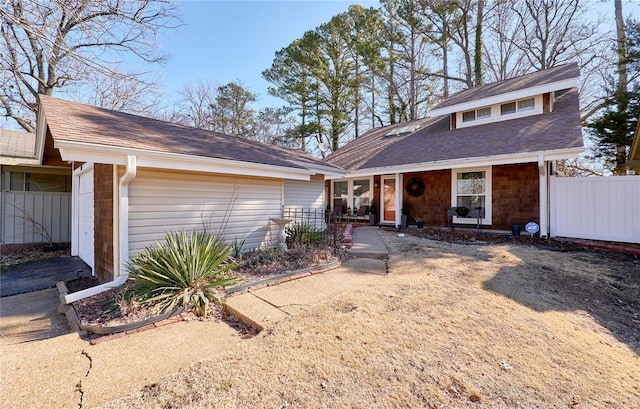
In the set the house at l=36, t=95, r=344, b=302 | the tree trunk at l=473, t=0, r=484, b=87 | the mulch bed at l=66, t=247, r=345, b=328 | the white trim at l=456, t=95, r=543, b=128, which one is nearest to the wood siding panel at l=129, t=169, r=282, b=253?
the house at l=36, t=95, r=344, b=302

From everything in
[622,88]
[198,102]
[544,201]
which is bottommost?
[544,201]

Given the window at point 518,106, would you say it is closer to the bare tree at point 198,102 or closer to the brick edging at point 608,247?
the brick edging at point 608,247

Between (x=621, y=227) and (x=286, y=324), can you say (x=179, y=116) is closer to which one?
(x=286, y=324)

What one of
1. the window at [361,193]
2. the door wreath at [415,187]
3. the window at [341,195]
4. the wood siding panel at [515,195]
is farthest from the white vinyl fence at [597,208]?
the window at [341,195]

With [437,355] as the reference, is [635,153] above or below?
above

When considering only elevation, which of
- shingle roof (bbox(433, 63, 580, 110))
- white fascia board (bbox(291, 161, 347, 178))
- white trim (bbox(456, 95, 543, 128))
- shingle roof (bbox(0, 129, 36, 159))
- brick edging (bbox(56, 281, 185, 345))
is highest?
shingle roof (bbox(433, 63, 580, 110))

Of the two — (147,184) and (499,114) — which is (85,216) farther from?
(499,114)

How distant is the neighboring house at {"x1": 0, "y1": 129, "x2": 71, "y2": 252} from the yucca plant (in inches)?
231

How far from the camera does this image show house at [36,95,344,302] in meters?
4.50

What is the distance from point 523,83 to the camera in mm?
11008

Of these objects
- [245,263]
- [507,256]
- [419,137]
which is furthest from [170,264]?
[419,137]

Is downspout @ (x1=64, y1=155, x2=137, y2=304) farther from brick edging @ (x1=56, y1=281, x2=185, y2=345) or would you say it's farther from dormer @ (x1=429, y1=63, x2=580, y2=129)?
dormer @ (x1=429, y1=63, x2=580, y2=129)

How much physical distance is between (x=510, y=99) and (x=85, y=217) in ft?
45.4

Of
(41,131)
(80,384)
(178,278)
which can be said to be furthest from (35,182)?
(80,384)
